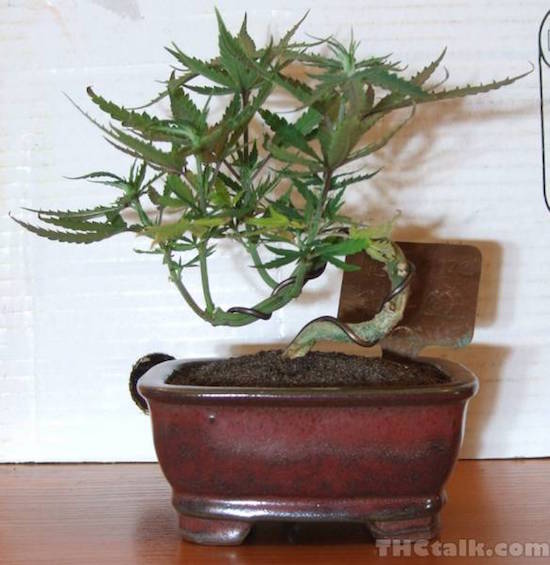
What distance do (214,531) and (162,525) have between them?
7 cm

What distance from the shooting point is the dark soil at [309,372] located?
62 centimetres

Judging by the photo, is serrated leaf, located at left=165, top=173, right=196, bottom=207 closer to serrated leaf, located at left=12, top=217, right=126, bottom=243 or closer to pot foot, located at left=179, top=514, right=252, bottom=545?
serrated leaf, located at left=12, top=217, right=126, bottom=243

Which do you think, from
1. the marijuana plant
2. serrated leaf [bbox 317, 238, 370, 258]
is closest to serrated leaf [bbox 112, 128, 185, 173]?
the marijuana plant

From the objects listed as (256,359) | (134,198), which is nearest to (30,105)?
(134,198)

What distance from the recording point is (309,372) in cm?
63

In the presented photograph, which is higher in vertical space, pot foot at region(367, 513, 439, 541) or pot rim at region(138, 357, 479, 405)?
pot rim at region(138, 357, 479, 405)

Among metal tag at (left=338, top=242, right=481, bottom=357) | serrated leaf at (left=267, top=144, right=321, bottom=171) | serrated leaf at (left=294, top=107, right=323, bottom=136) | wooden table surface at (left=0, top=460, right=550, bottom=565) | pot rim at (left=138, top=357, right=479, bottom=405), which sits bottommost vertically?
wooden table surface at (left=0, top=460, right=550, bottom=565)

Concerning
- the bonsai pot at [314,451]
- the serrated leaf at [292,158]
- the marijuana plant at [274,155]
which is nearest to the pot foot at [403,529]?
the bonsai pot at [314,451]

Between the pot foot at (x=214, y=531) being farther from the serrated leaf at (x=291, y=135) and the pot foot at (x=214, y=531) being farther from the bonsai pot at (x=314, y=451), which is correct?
the serrated leaf at (x=291, y=135)

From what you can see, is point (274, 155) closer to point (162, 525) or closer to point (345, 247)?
point (345, 247)

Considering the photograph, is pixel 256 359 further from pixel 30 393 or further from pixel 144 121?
pixel 30 393

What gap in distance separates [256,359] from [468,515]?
21 cm

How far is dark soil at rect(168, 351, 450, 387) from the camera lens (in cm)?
62

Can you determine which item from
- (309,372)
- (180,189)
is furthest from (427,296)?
(180,189)
